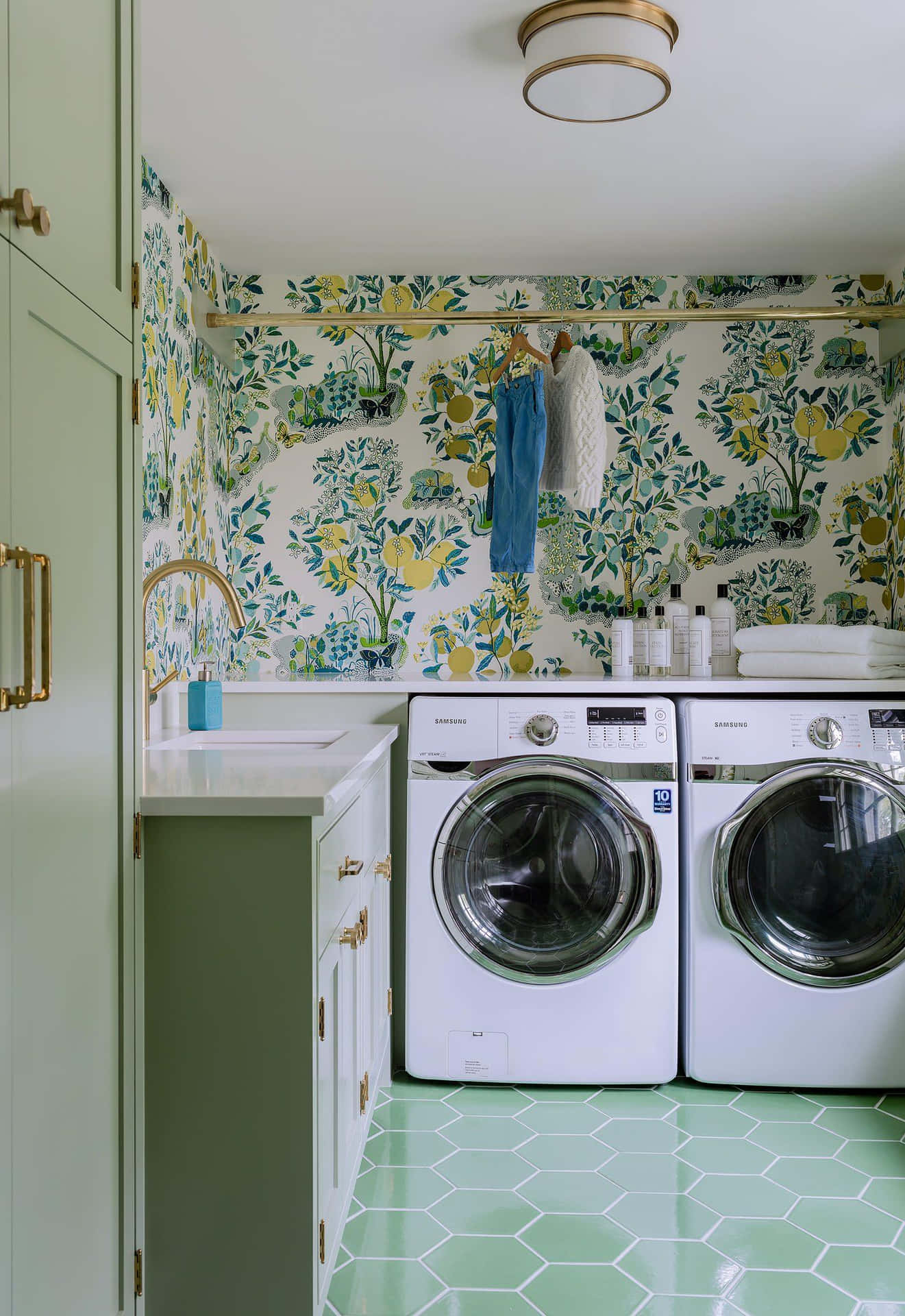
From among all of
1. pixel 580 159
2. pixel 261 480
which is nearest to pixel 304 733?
pixel 261 480

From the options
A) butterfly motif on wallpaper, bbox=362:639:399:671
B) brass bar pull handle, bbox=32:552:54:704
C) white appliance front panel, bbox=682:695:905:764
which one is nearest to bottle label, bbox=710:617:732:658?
white appliance front panel, bbox=682:695:905:764

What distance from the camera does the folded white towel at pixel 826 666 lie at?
2699 millimetres

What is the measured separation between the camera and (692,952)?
2.60 meters

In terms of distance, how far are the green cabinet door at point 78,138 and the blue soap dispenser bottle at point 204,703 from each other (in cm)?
121

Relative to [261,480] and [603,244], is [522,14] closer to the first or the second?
[603,244]

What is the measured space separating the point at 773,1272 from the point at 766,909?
906 millimetres

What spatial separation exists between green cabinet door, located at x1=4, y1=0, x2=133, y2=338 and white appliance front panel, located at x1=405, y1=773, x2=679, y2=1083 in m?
1.60

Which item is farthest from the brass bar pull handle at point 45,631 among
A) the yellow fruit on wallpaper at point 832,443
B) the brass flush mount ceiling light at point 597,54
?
the yellow fruit on wallpaper at point 832,443

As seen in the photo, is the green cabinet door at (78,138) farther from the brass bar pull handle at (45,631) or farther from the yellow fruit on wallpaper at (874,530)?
the yellow fruit on wallpaper at (874,530)

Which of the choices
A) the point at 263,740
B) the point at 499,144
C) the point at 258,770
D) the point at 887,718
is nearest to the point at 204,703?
the point at 263,740

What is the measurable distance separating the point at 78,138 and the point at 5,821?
2.60 ft

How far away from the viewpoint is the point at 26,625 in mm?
1028

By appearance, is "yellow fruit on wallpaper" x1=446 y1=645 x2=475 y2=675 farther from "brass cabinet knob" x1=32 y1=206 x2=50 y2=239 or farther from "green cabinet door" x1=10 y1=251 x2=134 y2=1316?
"brass cabinet knob" x1=32 y1=206 x2=50 y2=239

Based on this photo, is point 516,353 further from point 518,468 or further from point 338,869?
point 338,869
